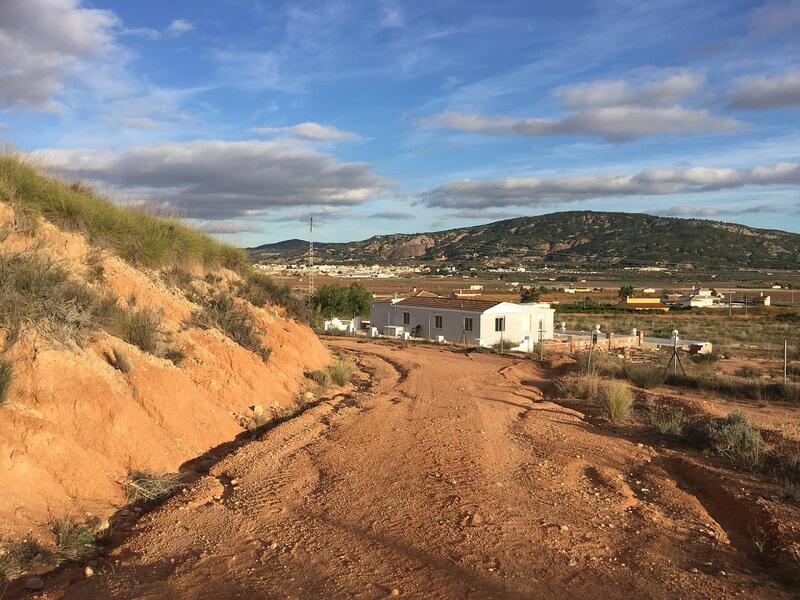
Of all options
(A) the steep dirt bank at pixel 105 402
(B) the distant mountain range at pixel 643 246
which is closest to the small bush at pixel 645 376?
(A) the steep dirt bank at pixel 105 402

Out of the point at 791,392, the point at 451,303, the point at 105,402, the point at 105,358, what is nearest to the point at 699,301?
the point at 451,303

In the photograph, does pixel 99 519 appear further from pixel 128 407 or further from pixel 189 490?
pixel 128 407

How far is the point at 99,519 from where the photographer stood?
6547mm

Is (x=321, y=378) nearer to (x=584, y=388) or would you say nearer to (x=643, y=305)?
(x=584, y=388)

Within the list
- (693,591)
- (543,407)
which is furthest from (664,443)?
(693,591)

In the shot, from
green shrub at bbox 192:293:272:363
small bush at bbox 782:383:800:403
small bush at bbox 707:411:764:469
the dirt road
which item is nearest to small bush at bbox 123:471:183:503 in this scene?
the dirt road

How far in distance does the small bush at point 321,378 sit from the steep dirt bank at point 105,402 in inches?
61.5

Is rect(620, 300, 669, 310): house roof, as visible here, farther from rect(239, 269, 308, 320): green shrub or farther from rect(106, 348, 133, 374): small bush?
rect(106, 348, 133, 374): small bush

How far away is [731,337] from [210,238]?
44548mm

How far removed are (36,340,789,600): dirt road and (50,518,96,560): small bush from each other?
30cm

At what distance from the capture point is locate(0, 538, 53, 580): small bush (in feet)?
17.1

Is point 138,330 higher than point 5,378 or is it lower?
higher

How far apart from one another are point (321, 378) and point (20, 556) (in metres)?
10.3

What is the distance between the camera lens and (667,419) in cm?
1353
